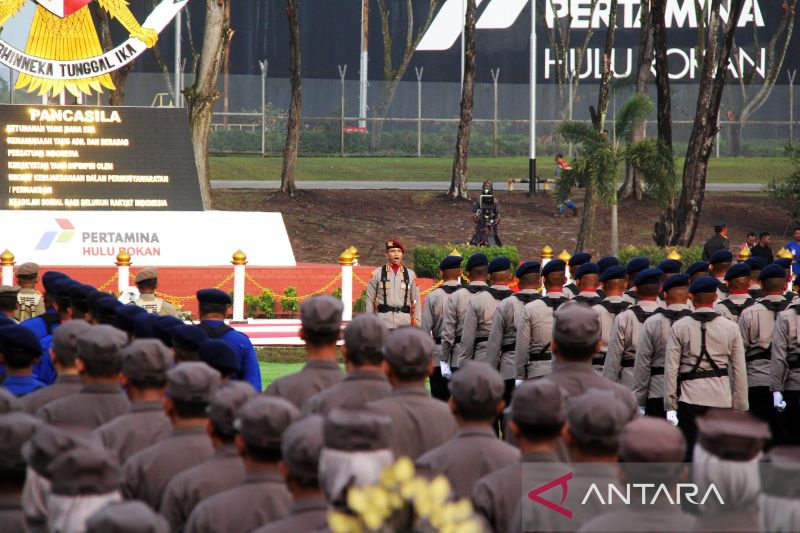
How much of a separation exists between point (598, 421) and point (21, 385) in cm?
366

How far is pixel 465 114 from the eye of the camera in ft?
122

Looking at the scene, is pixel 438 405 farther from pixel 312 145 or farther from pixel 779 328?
pixel 312 145

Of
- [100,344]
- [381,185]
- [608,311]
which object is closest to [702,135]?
[381,185]

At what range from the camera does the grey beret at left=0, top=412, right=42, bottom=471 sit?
4.79m

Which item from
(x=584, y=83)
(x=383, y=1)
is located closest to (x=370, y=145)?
(x=383, y=1)

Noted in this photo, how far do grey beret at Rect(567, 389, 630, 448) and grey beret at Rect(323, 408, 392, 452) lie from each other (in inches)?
32.7

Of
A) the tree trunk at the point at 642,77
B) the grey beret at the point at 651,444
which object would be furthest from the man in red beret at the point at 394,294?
the tree trunk at the point at 642,77

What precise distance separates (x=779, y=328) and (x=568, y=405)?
5.59 m

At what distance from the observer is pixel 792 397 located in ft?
33.7

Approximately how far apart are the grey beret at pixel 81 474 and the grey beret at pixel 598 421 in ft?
5.51

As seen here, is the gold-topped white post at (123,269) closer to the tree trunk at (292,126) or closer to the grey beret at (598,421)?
the grey beret at (598,421)

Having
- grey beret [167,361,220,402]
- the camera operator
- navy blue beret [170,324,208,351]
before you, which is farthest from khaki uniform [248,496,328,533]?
the camera operator

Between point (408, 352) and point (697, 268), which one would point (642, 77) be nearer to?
point (697, 268)

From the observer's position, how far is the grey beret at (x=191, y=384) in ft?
17.8
